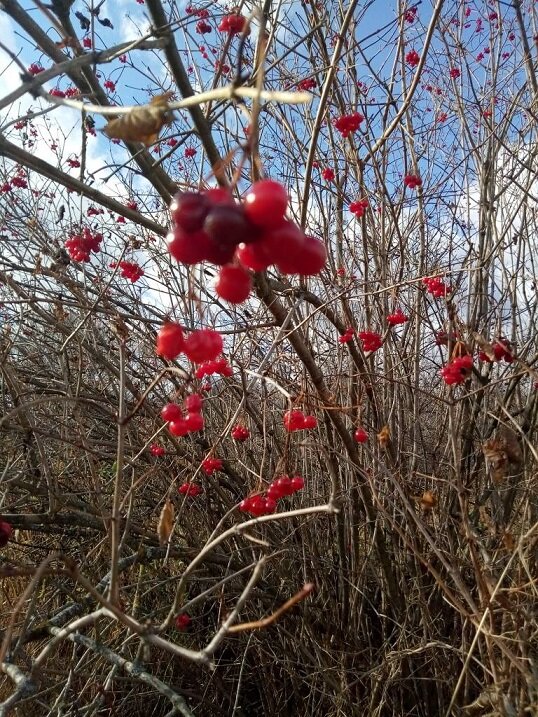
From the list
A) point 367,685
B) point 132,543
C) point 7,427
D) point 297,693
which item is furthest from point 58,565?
point 367,685

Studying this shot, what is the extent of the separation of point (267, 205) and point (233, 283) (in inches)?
6.1

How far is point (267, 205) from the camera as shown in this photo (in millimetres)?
627

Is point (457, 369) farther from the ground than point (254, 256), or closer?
farther from the ground

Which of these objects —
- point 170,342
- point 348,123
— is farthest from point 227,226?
point 348,123

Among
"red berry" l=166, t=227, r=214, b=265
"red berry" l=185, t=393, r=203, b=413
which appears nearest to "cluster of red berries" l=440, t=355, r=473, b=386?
"red berry" l=185, t=393, r=203, b=413

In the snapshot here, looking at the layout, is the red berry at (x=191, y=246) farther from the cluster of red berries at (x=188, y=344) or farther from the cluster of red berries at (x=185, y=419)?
the cluster of red berries at (x=185, y=419)

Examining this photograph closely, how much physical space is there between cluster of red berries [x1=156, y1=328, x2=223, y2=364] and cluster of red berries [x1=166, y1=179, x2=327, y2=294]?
13.2 inches

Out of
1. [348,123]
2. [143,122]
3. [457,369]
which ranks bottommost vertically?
[143,122]

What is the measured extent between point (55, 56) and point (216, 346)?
37.4 inches

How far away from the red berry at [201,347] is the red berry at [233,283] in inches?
11.0

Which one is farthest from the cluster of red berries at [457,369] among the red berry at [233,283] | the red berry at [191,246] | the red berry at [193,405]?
the red berry at [191,246]

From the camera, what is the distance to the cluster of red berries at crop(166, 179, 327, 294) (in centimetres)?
62

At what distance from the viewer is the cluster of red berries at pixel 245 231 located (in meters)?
0.62

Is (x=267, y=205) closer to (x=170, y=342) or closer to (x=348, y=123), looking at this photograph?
(x=170, y=342)
